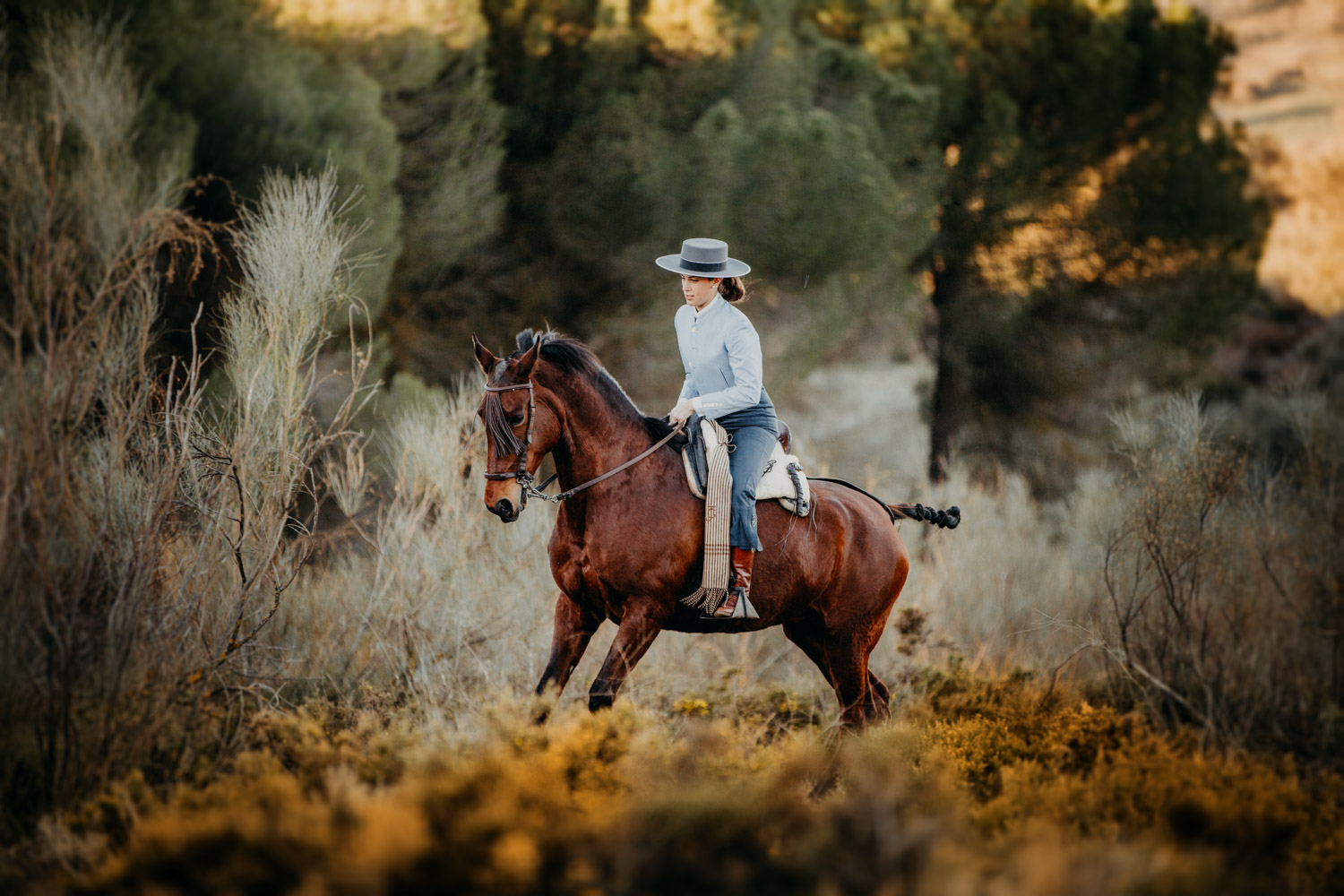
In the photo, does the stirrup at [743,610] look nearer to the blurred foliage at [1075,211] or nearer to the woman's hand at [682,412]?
the woman's hand at [682,412]

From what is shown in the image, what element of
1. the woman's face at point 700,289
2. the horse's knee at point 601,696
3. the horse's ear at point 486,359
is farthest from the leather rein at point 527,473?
the woman's face at point 700,289

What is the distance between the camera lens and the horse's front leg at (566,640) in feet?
16.4

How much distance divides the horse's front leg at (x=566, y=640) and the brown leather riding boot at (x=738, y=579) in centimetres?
64

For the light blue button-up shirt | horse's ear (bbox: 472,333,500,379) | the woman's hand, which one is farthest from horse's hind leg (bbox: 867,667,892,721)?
horse's ear (bbox: 472,333,500,379)

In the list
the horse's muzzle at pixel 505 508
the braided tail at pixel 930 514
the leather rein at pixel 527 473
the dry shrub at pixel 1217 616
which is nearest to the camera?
the horse's muzzle at pixel 505 508

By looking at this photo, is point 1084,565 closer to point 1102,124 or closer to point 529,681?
point 529,681

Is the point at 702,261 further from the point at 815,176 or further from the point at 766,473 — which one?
the point at 815,176

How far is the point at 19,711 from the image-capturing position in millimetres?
4133

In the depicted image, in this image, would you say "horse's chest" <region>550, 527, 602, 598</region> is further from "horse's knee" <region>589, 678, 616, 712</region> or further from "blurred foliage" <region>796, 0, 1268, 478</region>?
"blurred foliage" <region>796, 0, 1268, 478</region>

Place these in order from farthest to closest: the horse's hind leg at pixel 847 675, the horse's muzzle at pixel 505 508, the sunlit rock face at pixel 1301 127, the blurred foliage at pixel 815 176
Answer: the sunlit rock face at pixel 1301 127 → the blurred foliage at pixel 815 176 → the horse's hind leg at pixel 847 675 → the horse's muzzle at pixel 505 508

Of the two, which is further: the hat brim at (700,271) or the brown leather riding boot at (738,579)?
the hat brim at (700,271)

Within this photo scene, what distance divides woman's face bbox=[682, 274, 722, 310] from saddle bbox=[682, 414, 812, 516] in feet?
1.96

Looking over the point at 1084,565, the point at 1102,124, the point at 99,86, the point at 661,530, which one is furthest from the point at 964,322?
the point at 99,86

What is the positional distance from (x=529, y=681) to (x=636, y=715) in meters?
2.45
